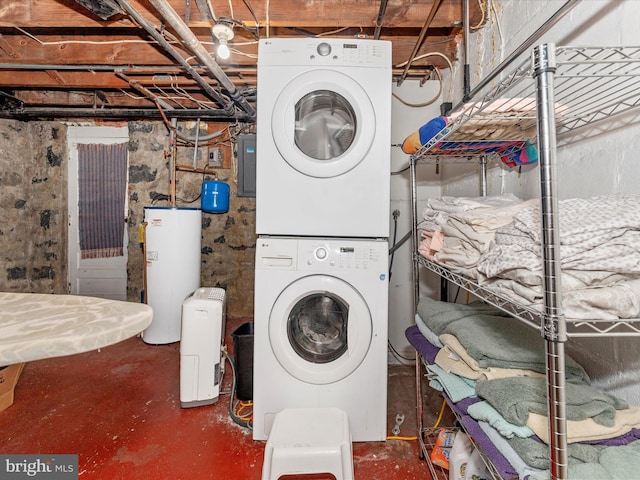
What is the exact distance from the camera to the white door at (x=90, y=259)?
343cm

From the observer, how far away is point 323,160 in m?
1.51

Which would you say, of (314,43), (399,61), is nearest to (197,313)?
(314,43)

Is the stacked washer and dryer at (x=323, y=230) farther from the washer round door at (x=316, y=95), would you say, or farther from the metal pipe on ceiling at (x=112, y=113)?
the metal pipe on ceiling at (x=112, y=113)

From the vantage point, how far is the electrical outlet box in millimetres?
3328

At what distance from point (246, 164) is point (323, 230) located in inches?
74.9

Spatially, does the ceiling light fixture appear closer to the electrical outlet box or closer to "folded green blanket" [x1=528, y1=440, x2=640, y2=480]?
the electrical outlet box

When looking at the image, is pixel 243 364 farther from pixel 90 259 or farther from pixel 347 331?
pixel 90 259

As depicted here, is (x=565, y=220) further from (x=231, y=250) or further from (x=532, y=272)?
(x=231, y=250)

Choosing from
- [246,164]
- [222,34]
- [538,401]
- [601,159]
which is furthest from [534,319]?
[246,164]

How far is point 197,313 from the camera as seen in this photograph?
1.78m

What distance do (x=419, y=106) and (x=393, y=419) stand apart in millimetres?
2125

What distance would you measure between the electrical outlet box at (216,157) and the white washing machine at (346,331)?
2.13 m

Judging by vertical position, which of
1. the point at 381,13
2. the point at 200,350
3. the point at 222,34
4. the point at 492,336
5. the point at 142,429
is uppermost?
the point at 381,13

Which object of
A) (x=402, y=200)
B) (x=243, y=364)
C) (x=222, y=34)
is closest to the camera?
(x=222, y=34)
